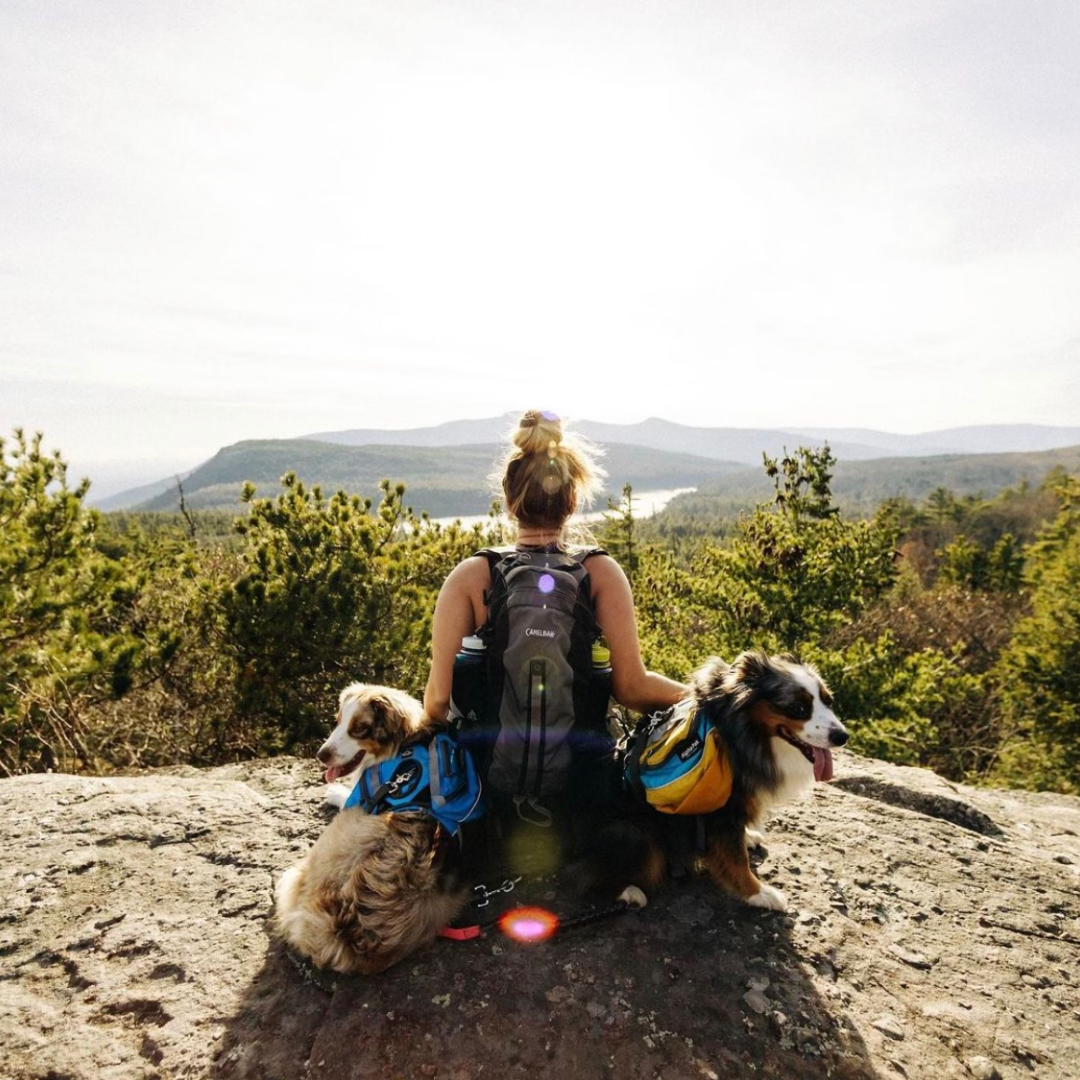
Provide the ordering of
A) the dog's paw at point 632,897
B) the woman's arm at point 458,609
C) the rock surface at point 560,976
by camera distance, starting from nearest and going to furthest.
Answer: the rock surface at point 560,976
the dog's paw at point 632,897
the woman's arm at point 458,609

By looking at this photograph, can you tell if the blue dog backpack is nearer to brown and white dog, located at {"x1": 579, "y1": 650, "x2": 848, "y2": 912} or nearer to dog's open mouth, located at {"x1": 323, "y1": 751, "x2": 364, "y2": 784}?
dog's open mouth, located at {"x1": 323, "y1": 751, "x2": 364, "y2": 784}

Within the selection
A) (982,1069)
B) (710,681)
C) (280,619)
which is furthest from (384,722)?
(280,619)

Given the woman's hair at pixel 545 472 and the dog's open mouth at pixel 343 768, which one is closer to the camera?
the woman's hair at pixel 545 472

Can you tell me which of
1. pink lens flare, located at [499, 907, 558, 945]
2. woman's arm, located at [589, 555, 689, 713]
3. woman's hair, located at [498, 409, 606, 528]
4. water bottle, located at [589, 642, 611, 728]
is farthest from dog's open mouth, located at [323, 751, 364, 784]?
woman's hair, located at [498, 409, 606, 528]

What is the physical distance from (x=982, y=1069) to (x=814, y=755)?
126 cm

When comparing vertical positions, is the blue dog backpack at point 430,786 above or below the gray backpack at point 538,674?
below

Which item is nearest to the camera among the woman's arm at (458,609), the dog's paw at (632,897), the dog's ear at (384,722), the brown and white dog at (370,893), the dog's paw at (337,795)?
the brown and white dog at (370,893)

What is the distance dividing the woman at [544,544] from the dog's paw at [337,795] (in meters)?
1.47

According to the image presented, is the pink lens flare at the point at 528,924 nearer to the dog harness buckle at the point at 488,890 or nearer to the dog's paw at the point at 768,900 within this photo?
the dog harness buckle at the point at 488,890

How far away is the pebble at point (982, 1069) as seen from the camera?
2.29 meters

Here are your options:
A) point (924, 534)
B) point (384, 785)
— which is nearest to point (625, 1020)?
point (384, 785)

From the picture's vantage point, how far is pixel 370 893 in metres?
2.59

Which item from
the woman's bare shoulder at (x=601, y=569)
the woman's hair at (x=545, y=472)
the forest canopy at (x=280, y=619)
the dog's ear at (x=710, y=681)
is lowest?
the forest canopy at (x=280, y=619)

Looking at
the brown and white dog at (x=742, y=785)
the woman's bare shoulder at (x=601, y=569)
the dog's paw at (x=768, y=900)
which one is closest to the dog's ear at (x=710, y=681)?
the brown and white dog at (x=742, y=785)
